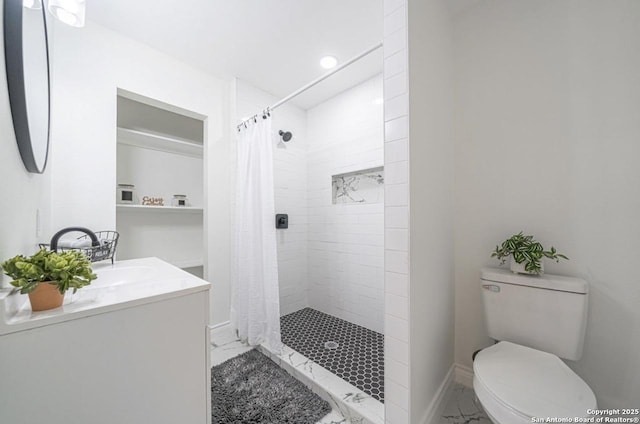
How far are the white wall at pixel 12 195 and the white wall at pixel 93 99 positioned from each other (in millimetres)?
633

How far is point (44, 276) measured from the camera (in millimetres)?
626

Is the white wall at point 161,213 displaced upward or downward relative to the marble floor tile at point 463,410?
upward

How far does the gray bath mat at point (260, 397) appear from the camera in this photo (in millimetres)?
1280

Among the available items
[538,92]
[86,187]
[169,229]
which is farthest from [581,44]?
[169,229]

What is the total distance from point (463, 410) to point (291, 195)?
7.30 ft

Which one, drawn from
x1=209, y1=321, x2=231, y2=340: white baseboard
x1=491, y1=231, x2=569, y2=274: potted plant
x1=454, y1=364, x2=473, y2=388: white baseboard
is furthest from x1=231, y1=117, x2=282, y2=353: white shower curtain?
x1=491, y1=231, x2=569, y2=274: potted plant

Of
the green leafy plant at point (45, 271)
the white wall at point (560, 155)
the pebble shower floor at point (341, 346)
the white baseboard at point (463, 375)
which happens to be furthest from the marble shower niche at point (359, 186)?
the green leafy plant at point (45, 271)

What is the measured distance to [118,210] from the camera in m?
2.21

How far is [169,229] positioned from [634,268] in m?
3.41

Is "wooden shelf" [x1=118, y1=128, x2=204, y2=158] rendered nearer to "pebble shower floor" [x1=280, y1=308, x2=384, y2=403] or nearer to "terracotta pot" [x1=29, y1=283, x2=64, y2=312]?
"terracotta pot" [x1=29, y1=283, x2=64, y2=312]

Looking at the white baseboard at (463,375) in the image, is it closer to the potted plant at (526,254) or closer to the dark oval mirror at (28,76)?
the potted plant at (526,254)

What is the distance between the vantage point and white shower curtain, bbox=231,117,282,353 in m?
1.87

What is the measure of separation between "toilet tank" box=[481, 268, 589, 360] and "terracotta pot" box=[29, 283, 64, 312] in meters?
1.80

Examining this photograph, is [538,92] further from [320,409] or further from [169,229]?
[169,229]
